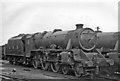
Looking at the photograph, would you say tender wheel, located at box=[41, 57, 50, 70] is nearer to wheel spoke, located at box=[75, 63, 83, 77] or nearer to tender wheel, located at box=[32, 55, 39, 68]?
tender wheel, located at box=[32, 55, 39, 68]

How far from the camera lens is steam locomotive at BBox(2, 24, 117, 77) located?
13.9 meters

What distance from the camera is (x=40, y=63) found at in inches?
766

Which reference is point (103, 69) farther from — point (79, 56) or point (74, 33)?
point (74, 33)

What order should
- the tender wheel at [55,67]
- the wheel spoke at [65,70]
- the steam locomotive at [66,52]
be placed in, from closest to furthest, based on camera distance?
the steam locomotive at [66,52], the wheel spoke at [65,70], the tender wheel at [55,67]

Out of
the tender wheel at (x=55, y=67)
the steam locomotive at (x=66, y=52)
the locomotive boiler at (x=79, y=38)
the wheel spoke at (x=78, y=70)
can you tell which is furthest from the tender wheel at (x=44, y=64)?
the wheel spoke at (x=78, y=70)

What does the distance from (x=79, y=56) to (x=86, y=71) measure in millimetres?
1007

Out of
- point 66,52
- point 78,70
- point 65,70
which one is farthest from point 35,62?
point 78,70

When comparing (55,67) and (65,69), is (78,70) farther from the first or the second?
(55,67)

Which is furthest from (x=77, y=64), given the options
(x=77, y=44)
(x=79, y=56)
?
(x=77, y=44)

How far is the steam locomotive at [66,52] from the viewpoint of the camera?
13898 mm

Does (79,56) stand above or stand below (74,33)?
below

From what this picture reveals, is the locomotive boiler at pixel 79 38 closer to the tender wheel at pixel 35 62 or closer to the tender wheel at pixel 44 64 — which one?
the tender wheel at pixel 44 64

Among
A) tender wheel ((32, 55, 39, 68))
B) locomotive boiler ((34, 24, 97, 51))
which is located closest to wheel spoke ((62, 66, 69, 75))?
locomotive boiler ((34, 24, 97, 51))

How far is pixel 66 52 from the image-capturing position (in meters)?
14.7
